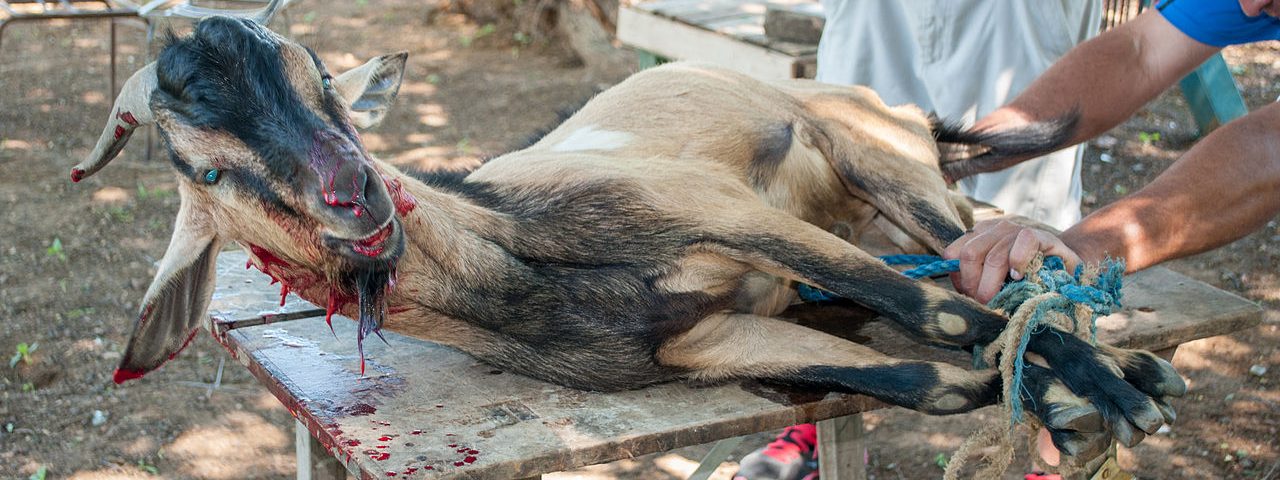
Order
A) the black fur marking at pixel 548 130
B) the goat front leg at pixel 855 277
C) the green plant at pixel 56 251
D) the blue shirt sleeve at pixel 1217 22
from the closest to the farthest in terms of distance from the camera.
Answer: the goat front leg at pixel 855 277
the blue shirt sleeve at pixel 1217 22
the black fur marking at pixel 548 130
the green plant at pixel 56 251

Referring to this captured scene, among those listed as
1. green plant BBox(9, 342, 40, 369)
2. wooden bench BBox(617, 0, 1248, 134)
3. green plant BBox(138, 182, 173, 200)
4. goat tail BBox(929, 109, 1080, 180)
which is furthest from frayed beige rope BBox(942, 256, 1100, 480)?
green plant BBox(138, 182, 173, 200)

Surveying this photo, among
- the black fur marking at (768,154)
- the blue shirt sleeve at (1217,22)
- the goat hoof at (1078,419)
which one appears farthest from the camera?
the blue shirt sleeve at (1217,22)

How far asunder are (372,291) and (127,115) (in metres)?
0.51

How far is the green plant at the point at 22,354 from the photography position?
14.7 ft

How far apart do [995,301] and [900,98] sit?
213 cm

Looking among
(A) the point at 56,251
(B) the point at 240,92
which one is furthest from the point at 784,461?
(A) the point at 56,251

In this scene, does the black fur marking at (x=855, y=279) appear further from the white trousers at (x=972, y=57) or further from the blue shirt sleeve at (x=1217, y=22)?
the white trousers at (x=972, y=57)

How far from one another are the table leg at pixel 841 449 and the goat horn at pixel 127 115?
1899 mm

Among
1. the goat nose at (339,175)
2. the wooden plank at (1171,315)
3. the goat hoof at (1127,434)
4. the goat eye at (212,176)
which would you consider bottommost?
the wooden plank at (1171,315)

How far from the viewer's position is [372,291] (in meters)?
2.20

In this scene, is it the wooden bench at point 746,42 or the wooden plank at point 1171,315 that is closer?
the wooden plank at point 1171,315

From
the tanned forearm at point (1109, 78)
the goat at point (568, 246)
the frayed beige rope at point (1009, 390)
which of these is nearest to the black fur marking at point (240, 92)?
the goat at point (568, 246)

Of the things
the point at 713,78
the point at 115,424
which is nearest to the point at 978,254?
the point at 713,78

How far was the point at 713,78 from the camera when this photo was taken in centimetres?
327
